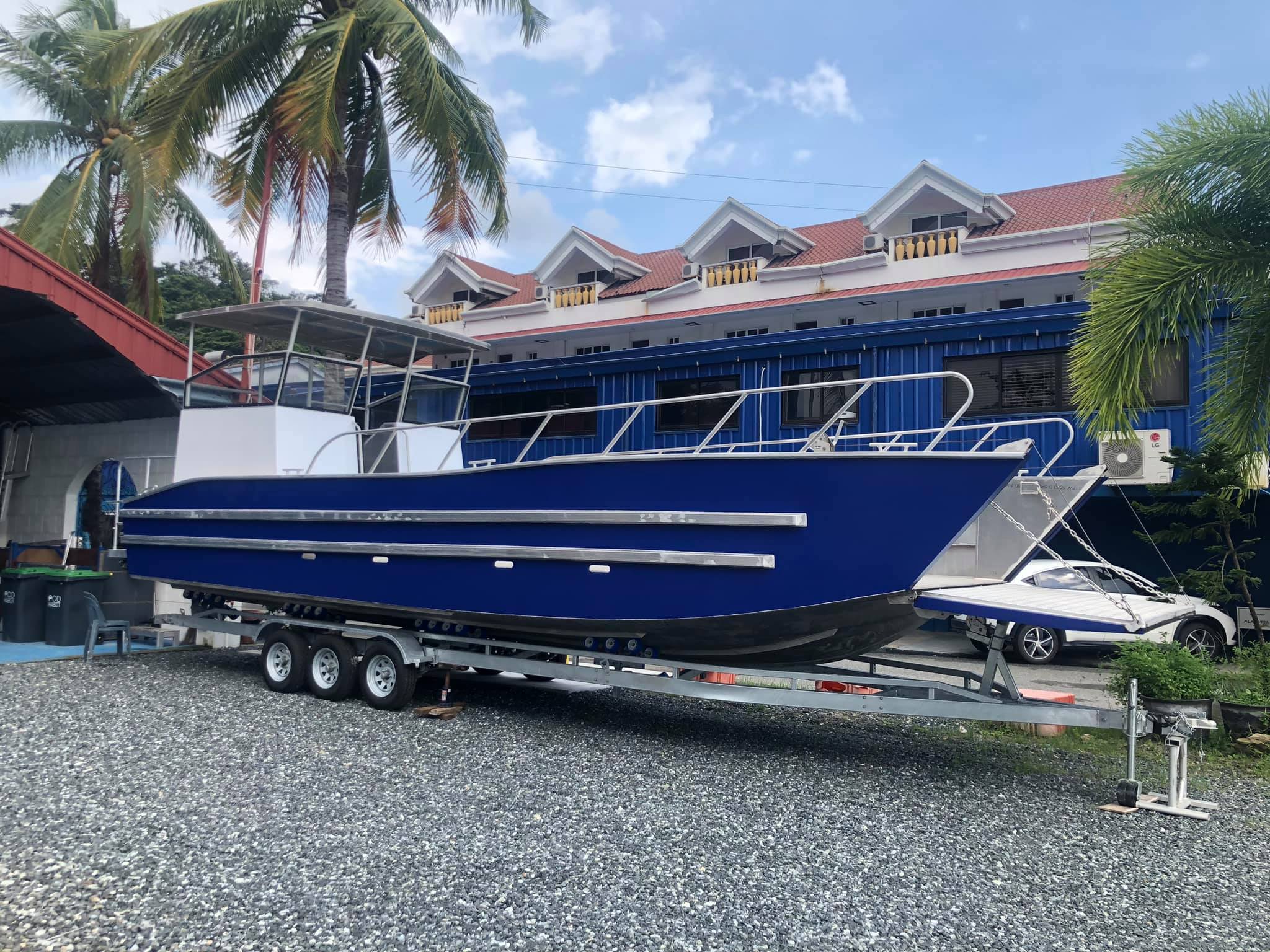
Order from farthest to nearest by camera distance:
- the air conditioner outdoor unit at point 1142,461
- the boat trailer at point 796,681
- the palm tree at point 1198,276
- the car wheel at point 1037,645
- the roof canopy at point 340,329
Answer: the air conditioner outdoor unit at point 1142,461, the car wheel at point 1037,645, the roof canopy at point 340,329, the palm tree at point 1198,276, the boat trailer at point 796,681

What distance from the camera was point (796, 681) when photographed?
6.77 meters

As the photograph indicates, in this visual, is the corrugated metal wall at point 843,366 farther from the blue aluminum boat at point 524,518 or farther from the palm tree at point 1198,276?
the blue aluminum boat at point 524,518

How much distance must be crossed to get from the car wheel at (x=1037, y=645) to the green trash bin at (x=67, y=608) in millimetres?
11186

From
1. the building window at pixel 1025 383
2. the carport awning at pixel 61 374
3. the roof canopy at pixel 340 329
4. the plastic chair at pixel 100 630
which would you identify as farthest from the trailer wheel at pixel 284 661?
the building window at pixel 1025 383

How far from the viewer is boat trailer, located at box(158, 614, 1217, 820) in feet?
17.8

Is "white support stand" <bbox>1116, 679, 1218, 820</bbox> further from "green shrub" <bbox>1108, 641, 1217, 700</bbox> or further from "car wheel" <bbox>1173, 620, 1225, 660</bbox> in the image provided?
"car wheel" <bbox>1173, 620, 1225, 660</bbox>

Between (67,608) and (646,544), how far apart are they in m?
8.37

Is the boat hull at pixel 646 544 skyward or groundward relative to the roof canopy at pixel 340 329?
groundward

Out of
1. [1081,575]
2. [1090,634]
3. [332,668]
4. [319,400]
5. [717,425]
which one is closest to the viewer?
[1081,575]

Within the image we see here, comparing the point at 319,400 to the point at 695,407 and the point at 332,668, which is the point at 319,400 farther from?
the point at 695,407

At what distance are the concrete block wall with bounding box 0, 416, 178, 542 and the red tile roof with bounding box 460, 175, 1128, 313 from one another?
1418 cm

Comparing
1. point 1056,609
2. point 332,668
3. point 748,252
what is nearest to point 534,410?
point 332,668

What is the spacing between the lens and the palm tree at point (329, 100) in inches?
486

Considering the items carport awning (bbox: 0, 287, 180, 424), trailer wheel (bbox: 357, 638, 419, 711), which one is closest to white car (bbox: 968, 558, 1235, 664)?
Result: trailer wheel (bbox: 357, 638, 419, 711)
